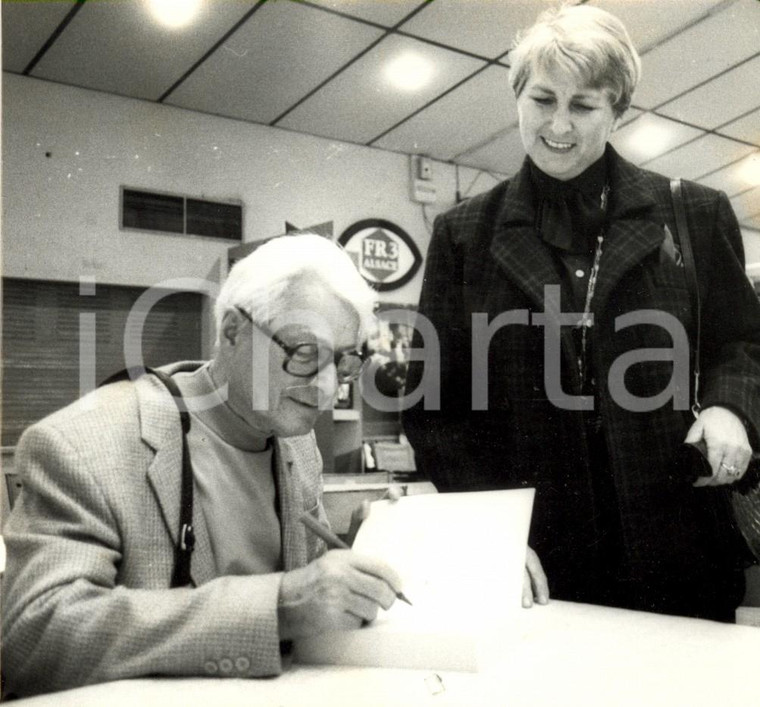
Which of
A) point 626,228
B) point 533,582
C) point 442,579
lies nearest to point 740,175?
point 626,228

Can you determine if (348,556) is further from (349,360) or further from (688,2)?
(688,2)

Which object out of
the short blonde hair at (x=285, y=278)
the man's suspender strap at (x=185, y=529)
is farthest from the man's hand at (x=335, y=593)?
the short blonde hair at (x=285, y=278)

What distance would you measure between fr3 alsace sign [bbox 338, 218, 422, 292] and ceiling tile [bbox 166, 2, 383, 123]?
327mm

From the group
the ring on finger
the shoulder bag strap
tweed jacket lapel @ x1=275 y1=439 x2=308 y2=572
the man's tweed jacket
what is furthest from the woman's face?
the man's tweed jacket

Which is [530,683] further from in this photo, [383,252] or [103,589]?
[383,252]

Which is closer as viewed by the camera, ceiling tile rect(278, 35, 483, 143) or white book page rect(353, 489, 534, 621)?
white book page rect(353, 489, 534, 621)

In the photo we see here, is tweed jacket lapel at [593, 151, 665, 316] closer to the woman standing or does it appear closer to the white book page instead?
the woman standing

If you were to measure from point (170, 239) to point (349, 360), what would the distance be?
1.96 ft

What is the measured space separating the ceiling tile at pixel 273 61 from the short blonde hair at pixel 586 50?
32 cm

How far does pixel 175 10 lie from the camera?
3.34ft

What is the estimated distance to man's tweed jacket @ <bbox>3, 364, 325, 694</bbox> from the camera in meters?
0.71

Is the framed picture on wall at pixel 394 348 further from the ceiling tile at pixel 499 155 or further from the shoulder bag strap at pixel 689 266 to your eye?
the shoulder bag strap at pixel 689 266

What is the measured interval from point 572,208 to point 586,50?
21cm

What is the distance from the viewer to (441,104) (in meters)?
1.52
